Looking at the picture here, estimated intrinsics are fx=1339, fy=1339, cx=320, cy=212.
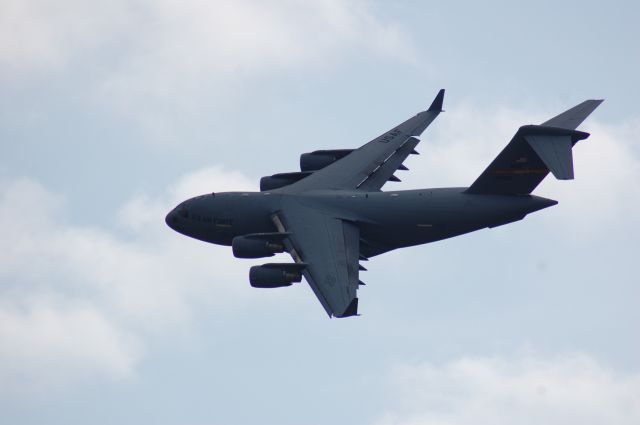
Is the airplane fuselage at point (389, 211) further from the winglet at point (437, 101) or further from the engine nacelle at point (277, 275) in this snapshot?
the winglet at point (437, 101)

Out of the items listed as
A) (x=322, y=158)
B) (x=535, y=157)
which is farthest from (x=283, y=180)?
(x=535, y=157)

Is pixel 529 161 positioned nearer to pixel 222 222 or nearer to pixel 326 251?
pixel 326 251

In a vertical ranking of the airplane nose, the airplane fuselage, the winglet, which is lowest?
the airplane fuselage

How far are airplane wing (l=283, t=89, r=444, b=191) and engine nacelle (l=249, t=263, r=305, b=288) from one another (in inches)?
287

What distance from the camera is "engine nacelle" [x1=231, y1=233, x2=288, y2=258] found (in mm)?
52688

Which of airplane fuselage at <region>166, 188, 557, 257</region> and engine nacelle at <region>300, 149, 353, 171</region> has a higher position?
engine nacelle at <region>300, 149, 353, 171</region>

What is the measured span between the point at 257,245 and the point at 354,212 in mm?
4421

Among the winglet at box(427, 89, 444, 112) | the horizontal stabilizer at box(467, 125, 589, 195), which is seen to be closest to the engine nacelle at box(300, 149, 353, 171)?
the winglet at box(427, 89, 444, 112)

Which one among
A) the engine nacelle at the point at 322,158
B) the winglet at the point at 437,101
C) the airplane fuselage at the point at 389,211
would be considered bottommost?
the airplane fuselage at the point at 389,211

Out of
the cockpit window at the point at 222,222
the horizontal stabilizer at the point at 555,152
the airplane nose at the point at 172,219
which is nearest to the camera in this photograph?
the horizontal stabilizer at the point at 555,152

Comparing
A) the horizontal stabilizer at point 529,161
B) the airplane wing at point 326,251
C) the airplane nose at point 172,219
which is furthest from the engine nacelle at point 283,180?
the horizontal stabilizer at point 529,161

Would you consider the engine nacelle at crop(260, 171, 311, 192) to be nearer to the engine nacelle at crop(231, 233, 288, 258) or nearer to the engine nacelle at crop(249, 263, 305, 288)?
A: the engine nacelle at crop(231, 233, 288, 258)

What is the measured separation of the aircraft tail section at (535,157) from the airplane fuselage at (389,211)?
21.0 inches

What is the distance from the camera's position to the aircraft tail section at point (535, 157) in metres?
51.3
